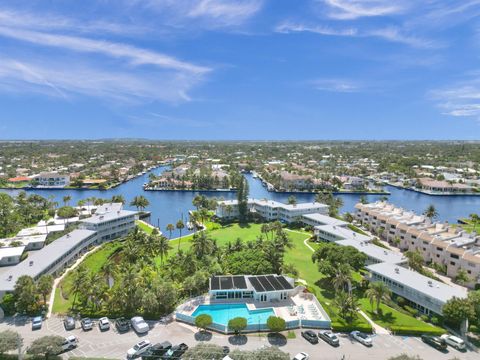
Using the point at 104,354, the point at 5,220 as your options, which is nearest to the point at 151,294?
the point at 104,354

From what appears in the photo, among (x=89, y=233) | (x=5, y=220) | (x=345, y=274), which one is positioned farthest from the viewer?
(x=5, y=220)

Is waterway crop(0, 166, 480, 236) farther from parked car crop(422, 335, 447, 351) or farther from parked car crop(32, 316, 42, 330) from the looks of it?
parked car crop(422, 335, 447, 351)

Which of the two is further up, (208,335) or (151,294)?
(151,294)

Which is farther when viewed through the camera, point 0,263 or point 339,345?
point 0,263

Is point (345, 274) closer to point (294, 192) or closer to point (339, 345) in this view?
point (339, 345)

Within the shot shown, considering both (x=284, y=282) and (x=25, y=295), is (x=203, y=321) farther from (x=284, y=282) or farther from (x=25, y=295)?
(x=25, y=295)
